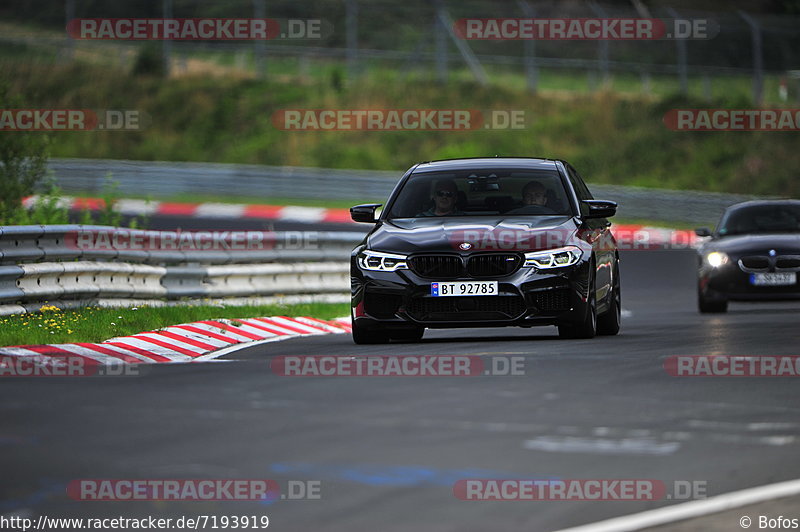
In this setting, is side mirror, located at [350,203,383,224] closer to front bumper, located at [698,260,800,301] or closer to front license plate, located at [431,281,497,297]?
front license plate, located at [431,281,497,297]

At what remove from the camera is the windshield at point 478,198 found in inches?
560

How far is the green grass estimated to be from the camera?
13547 millimetres

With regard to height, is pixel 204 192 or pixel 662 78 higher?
pixel 662 78

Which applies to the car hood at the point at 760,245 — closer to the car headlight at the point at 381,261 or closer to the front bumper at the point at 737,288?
the front bumper at the point at 737,288

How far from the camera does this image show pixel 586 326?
1370cm

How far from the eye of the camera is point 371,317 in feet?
44.2

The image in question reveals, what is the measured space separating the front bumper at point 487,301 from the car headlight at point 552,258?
43 mm

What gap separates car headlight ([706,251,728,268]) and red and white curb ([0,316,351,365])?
15.8ft

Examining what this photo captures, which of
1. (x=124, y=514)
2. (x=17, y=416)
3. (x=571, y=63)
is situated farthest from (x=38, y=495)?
(x=571, y=63)

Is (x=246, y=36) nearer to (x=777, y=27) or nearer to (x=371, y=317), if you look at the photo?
(x=777, y=27)

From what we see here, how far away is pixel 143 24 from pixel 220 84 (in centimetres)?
663

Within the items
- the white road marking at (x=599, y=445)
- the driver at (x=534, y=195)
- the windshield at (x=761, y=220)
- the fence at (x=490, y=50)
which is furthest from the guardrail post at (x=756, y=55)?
the white road marking at (x=599, y=445)

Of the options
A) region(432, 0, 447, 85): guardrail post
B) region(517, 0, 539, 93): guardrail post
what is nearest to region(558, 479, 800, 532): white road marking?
region(517, 0, 539, 93): guardrail post

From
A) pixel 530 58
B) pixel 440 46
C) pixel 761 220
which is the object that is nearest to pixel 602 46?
pixel 530 58
